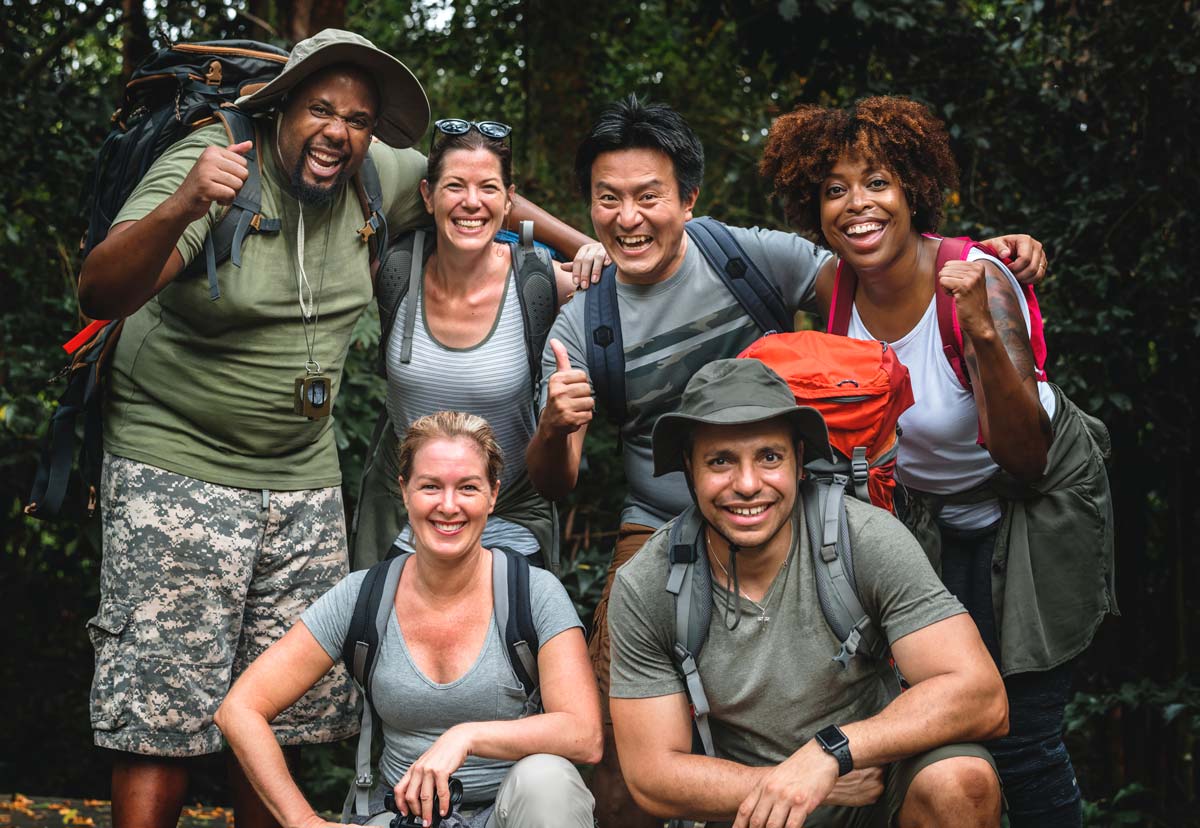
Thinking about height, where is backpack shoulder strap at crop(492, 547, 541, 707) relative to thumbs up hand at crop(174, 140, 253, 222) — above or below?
below

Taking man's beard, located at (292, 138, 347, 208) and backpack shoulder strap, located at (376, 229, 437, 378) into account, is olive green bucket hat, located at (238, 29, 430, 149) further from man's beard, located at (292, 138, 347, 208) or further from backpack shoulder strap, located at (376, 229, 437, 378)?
backpack shoulder strap, located at (376, 229, 437, 378)

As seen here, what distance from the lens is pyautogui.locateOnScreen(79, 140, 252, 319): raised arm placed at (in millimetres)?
3227

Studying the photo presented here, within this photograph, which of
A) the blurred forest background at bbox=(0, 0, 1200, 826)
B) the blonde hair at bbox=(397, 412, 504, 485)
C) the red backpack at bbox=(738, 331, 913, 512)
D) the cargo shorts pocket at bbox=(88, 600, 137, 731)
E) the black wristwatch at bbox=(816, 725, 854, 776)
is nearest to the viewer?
the black wristwatch at bbox=(816, 725, 854, 776)

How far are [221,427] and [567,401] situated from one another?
3.43 ft

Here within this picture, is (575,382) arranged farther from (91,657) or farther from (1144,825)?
(91,657)

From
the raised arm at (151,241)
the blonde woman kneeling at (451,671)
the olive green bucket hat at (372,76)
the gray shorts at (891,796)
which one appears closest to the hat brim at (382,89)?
the olive green bucket hat at (372,76)

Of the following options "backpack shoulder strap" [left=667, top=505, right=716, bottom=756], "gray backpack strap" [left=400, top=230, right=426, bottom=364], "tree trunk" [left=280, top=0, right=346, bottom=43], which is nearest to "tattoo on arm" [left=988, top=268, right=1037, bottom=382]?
"backpack shoulder strap" [left=667, top=505, right=716, bottom=756]

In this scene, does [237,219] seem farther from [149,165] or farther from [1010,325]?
[1010,325]

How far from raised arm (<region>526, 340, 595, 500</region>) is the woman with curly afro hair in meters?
0.78

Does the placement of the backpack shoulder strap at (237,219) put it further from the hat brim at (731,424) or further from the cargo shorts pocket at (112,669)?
the hat brim at (731,424)

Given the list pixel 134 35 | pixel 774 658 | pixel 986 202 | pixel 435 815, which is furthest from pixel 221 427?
pixel 134 35

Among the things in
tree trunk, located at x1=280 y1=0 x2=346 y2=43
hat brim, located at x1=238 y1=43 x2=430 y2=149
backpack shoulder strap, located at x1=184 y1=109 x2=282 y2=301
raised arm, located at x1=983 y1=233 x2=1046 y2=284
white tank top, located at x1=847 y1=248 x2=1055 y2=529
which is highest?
tree trunk, located at x1=280 y1=0 x2=346 y2=43

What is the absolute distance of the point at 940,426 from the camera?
3424mm

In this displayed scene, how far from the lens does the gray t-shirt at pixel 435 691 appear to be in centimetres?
335
